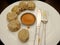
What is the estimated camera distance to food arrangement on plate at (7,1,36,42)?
2.13 feet

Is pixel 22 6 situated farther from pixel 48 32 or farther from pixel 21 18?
pixel 48 32

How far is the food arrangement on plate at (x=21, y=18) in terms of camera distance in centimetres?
65

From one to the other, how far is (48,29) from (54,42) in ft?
0.22

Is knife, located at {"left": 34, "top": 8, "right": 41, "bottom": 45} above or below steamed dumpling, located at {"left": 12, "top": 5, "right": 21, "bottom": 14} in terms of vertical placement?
below

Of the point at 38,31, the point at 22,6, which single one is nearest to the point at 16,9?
the point at 22,6

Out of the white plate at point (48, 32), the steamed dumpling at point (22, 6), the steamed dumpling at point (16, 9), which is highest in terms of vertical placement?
the steamed dumpling at point (22, 6)

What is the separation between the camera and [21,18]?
2.29 ft

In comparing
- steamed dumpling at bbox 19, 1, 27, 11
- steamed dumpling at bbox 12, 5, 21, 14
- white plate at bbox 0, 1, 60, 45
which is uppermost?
→ steamed dumpling at bbox 19, 1, 27, 11

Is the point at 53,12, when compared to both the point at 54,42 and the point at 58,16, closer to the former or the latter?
the point at 58,16

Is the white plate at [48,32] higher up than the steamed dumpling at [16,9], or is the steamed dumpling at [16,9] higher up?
the steamed dumpling at [16,9]

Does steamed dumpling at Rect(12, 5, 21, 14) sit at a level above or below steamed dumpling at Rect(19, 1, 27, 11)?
below

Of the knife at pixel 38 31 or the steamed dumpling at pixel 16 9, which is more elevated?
the steamed dumpling at pixel 16 9

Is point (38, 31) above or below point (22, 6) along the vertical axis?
below

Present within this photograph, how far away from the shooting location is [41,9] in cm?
74
